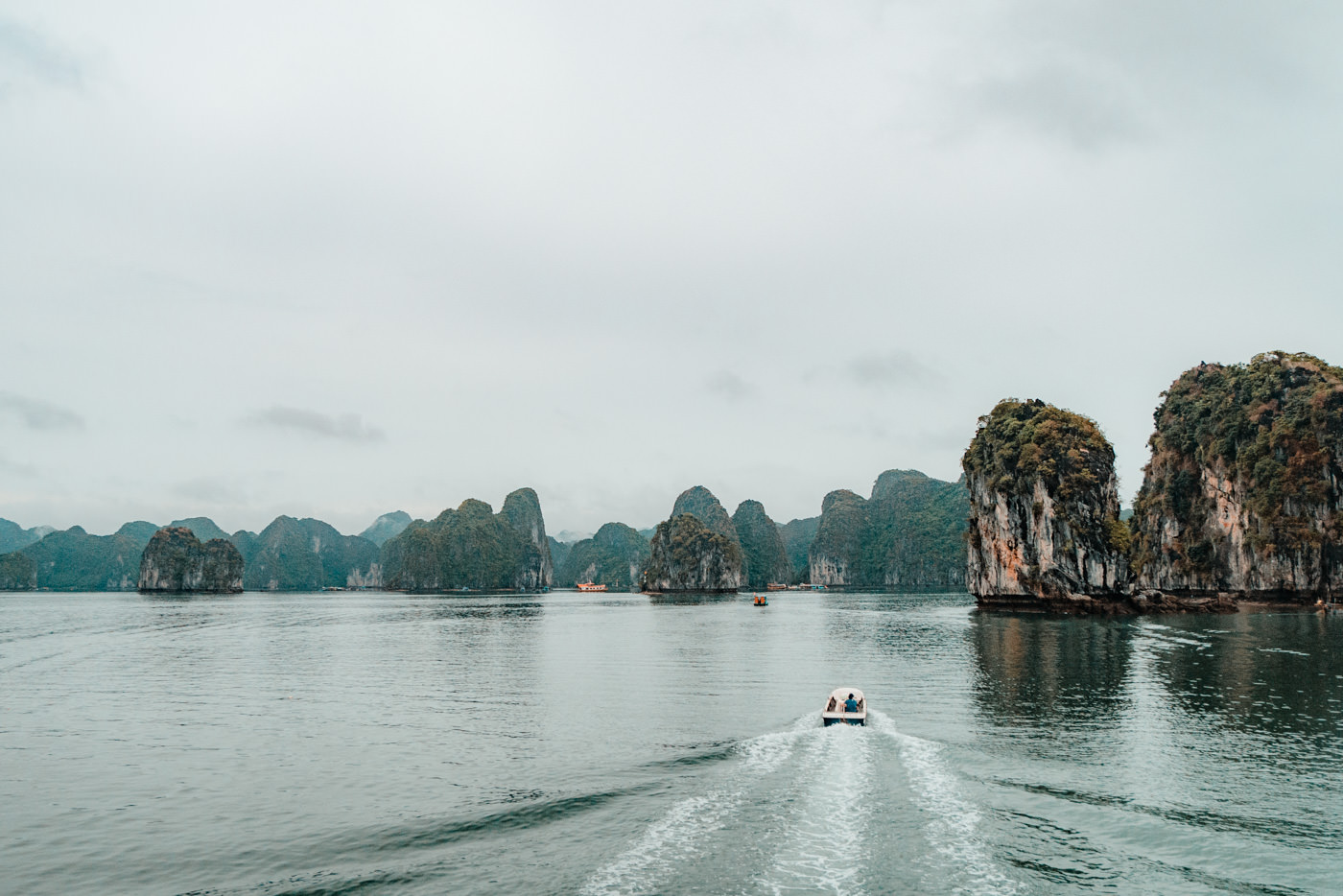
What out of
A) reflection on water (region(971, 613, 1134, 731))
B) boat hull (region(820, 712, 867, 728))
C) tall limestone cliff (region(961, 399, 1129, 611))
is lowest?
reflection on water (region(971, 613, 1134, 731))

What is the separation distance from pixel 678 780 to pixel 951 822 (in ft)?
25.2

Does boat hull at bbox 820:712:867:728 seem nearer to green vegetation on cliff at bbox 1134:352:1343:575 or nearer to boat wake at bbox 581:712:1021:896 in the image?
boat wake at bbox 581:712:1021:896

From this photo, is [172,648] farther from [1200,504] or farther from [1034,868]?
[1200,504]

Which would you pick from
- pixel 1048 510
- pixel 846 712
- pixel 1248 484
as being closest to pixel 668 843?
pixel 846 712

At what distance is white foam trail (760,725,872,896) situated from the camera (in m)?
15.3

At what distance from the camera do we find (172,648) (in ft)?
216

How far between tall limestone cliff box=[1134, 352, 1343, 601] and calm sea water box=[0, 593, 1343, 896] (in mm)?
55154

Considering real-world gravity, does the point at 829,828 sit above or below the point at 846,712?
below

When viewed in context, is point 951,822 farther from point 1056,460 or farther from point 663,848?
point 1056,460

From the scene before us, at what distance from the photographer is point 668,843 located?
685 inches

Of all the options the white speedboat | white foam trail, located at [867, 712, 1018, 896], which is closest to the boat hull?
the white speedboat

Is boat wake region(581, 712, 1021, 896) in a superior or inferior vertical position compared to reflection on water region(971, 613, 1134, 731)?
superior

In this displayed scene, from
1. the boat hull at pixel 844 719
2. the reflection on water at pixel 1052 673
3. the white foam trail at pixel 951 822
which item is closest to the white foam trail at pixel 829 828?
the white foam trail at pixel 951 822

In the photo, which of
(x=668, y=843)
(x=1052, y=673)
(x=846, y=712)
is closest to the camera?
(x=668, y=843)
